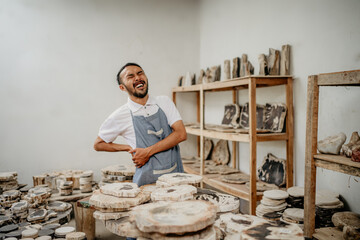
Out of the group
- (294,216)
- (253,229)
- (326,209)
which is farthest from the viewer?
(294,216)

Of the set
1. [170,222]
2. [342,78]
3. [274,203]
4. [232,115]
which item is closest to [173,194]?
[170,222]

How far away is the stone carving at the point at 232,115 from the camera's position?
12.5 feet

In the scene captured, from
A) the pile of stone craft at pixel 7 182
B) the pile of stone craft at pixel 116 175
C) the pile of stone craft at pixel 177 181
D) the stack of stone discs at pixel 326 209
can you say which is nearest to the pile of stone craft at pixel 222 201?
the pile of stone craft at pixel 177 181

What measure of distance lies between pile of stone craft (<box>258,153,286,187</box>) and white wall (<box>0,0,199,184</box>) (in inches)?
91.7

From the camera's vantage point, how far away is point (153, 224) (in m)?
1.21

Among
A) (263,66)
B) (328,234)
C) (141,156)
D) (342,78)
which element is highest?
(263,66)

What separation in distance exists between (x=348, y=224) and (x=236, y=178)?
1.71 m

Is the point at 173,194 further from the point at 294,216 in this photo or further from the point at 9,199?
the point at 9,199

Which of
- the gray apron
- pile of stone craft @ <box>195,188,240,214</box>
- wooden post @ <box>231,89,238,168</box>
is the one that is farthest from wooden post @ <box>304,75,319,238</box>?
wooden post @ <box>231,89,238,168</box>

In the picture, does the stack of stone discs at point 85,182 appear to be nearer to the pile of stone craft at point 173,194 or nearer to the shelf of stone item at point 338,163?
the pile of stone craft at point 173,194

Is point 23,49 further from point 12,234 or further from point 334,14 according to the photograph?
point 334,14

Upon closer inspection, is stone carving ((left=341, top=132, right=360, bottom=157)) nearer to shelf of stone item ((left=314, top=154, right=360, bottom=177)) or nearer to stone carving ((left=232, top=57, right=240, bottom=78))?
shelf of stone item ((left=314, top=154, right=360, bottom=177))

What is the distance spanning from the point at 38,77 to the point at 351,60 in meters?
3.98

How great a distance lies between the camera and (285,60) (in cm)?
298
